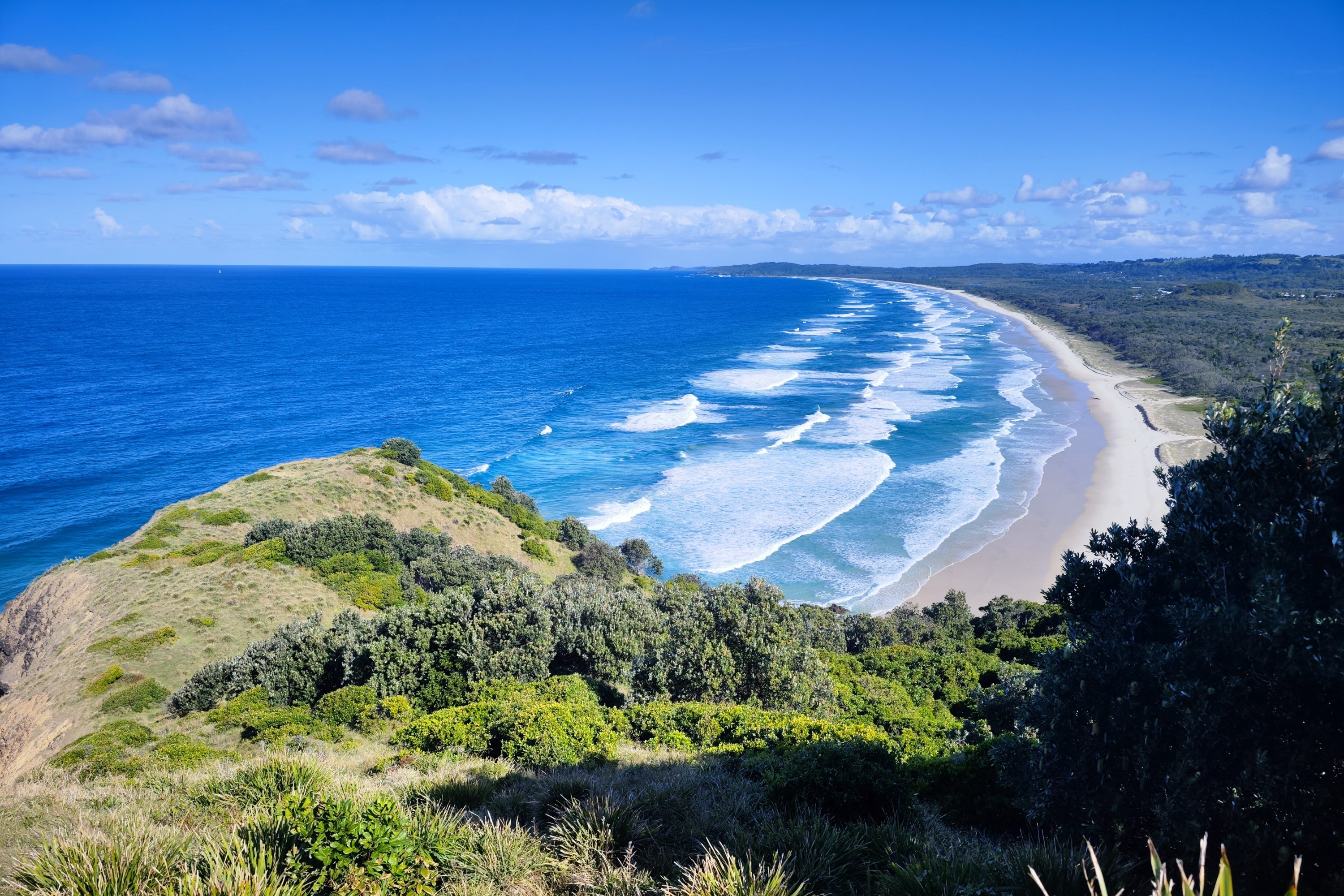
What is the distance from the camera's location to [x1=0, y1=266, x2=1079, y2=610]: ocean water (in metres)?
36.2

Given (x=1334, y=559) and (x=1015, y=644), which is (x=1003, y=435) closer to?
(x=1015, y=644)

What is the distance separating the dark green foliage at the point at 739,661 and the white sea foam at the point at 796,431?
113ft

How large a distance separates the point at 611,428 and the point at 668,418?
5542 mm

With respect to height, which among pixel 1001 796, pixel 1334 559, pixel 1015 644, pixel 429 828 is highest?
pixel 1334 559

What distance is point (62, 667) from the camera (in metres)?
18.8

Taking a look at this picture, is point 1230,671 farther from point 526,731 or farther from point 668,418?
point 668,418

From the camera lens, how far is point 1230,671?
243 inches

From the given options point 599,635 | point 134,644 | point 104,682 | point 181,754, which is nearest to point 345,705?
point 181,754

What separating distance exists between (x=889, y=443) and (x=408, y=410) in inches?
1716

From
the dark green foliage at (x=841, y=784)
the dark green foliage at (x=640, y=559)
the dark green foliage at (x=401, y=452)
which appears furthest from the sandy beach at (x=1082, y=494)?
the dark green foliage at (x=401, y=452)

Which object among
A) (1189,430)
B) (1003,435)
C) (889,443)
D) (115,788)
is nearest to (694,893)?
(115,788)

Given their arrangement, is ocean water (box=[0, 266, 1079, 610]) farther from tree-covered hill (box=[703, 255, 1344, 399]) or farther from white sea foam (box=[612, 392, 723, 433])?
tree-covered hill (box=[703, 255, 1344, 399])

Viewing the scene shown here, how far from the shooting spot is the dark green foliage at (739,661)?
1451cm

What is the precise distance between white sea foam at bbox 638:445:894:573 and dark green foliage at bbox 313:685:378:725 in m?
20.1
